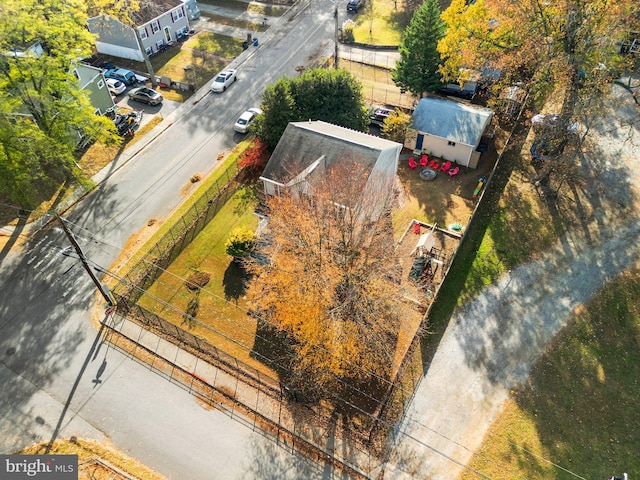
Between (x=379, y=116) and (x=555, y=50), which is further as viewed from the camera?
(x=379, y=116)

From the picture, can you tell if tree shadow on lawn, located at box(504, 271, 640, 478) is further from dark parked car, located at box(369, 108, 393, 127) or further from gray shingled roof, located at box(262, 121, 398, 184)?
dark parked car, located at box(369, 108, 393, 127)

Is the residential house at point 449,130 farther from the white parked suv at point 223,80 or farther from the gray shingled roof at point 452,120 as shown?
the white parked suv at point 223,80

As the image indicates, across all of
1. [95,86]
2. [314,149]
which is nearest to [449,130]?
[314,149]

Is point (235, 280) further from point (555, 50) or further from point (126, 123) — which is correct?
point (555, 50)

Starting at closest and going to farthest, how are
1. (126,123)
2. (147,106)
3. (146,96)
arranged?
(126,123), (146,96), (147,106)

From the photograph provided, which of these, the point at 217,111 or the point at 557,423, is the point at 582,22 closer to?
the point at 557,423

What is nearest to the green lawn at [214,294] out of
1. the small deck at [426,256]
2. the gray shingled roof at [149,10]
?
the small deck at [426,256]

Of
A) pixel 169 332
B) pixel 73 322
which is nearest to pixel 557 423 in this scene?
pixel 169 332

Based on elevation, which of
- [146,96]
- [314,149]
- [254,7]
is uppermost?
[314,149]

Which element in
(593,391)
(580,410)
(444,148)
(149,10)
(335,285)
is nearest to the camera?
(335,285)
